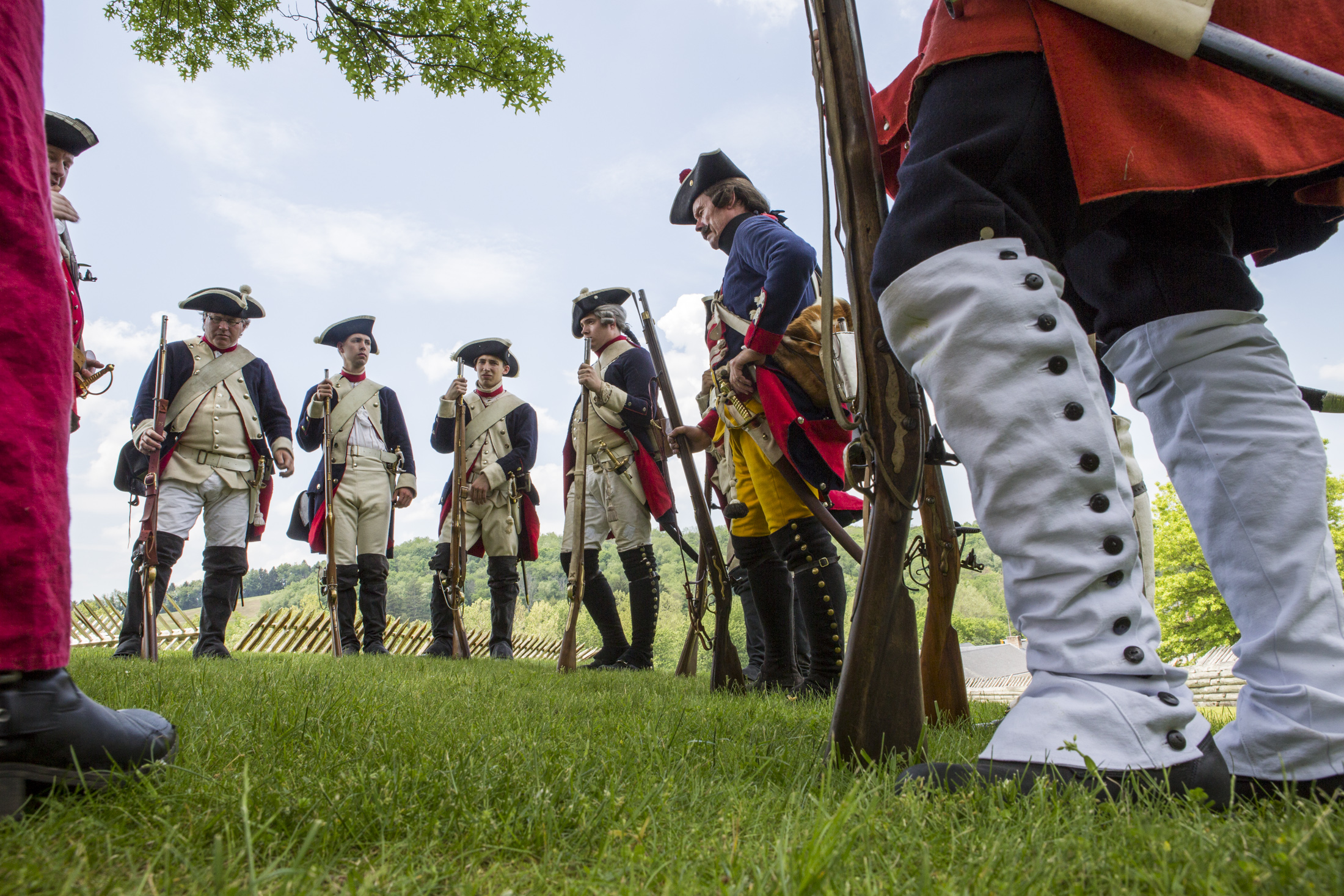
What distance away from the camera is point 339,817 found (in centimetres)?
107

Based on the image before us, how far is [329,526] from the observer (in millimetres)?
7461

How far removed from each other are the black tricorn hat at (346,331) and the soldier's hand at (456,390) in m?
1.17

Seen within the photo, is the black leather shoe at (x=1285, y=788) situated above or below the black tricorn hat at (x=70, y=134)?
below

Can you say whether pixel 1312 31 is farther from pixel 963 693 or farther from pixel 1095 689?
pixel 963 693

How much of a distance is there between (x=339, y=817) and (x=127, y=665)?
3875mm

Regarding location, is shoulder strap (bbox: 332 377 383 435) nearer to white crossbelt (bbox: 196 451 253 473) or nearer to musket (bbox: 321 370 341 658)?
musket (bbox: 321 370 341 658)

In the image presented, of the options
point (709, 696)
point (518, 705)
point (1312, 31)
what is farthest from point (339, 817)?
point (709, 696)

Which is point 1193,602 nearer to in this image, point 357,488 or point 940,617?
point 357,488

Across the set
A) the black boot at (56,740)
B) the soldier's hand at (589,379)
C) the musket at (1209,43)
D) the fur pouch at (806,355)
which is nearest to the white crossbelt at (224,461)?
→ the soldier's hand at (589,379)

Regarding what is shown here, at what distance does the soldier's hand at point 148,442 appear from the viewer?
226 inches

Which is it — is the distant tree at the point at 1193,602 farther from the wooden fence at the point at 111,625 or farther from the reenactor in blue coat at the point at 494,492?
the wooden fence at the point at 111,625

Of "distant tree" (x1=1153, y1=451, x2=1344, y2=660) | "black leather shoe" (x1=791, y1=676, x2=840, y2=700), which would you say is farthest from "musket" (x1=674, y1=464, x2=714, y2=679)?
"distant tree" (x1=1153, y1=451, x2=1344, y2=660)

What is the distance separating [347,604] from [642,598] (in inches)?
133

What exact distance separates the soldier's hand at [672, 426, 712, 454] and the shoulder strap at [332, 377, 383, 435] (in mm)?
4553
